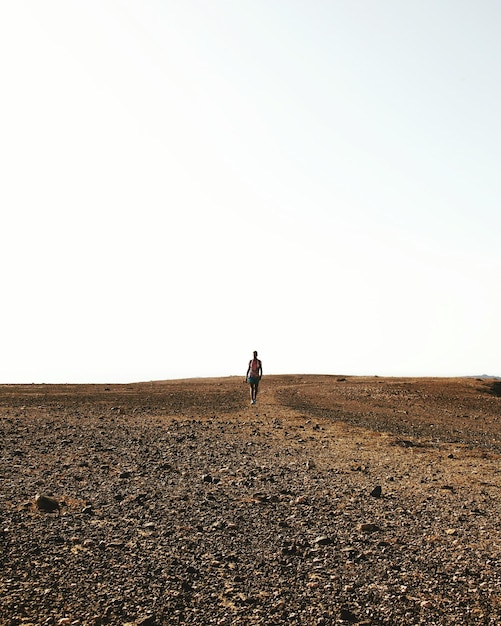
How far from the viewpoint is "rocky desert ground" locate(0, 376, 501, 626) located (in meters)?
6.92

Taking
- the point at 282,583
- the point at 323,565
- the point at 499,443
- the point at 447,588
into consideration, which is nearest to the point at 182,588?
the point at 282,583

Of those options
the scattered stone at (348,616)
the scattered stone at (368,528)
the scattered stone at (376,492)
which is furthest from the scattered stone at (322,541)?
the scattered stone at (376,492)

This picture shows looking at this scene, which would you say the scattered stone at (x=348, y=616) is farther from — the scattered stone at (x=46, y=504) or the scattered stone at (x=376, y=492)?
the scattered stone at (x=46, y=504)

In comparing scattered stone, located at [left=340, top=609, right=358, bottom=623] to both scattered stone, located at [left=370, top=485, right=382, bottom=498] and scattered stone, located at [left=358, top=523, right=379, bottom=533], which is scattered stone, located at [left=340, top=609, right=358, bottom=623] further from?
scattered stone, located at [left=370, top=485, right=382, bottom=498]

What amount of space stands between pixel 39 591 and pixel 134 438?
11855 mm

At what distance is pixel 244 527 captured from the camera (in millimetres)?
9859

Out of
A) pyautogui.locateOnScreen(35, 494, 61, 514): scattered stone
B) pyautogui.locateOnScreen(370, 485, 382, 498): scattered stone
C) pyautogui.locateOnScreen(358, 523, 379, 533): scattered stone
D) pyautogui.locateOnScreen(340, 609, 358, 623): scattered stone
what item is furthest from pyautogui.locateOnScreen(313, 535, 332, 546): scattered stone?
pyautogui.locateOnScreen(35, 494, 61, 514): scattered stone

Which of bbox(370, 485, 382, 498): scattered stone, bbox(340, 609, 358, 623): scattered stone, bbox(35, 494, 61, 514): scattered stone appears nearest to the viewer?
bbox(340, 609, 358, 623): scattered stone

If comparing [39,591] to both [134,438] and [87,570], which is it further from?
[134,438]

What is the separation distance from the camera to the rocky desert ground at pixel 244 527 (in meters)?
6.92

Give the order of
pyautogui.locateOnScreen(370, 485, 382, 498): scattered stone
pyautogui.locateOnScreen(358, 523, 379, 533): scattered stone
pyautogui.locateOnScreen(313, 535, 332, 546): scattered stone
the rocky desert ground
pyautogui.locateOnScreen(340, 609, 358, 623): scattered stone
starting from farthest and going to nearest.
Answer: pyautogui.locateOnScreen(370, 485, 382, 498): scattered stone, pyautogui.locateOnScreen(358, 523, 379, 533): scattered stone, pyautogui.locateOnScreen(313, 535, 332, 546): scattered stone, the rocky desert ground, pyautogui.locateOnScreen(340, 609, 358, 623): scattered stone

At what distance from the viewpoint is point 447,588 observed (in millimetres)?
7508

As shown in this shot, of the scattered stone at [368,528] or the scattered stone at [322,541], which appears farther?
the scattered stone at [368,528]

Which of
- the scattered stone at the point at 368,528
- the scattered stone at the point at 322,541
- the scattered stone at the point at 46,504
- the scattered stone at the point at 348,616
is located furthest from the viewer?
the scattered stone at the point at 46,504
